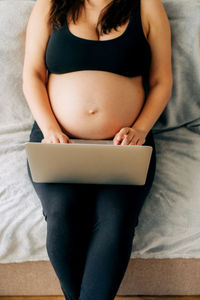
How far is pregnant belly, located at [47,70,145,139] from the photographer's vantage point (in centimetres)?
92

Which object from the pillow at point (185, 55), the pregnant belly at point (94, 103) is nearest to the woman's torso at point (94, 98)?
the pregnant belly at point (94, 103)

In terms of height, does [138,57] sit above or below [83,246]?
above

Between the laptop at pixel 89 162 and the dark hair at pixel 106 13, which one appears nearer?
the laptop at pixel 89 162

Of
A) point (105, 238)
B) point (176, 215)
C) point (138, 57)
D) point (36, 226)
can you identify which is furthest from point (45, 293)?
point (138, 57)

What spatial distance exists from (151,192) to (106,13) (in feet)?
2.21

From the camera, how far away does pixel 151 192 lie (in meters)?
0.96

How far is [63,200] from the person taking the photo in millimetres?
781

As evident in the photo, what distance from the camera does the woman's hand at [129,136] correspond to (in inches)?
32.3

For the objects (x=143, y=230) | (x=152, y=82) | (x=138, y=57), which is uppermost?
(x=138, y=57)

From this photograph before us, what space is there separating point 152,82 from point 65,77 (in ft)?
1.11

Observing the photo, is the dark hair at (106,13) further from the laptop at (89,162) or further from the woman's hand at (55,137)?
the laptop at (89,162)

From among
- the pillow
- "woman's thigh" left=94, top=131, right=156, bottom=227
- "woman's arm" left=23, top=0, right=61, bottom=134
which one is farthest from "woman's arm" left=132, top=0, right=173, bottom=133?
"woman's arm" left=23, top=0, right=61, bottom=134

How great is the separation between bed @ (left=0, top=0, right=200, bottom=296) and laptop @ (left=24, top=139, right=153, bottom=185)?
0.68ft

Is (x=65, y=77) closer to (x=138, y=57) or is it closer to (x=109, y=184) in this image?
(x=138, y=57)
